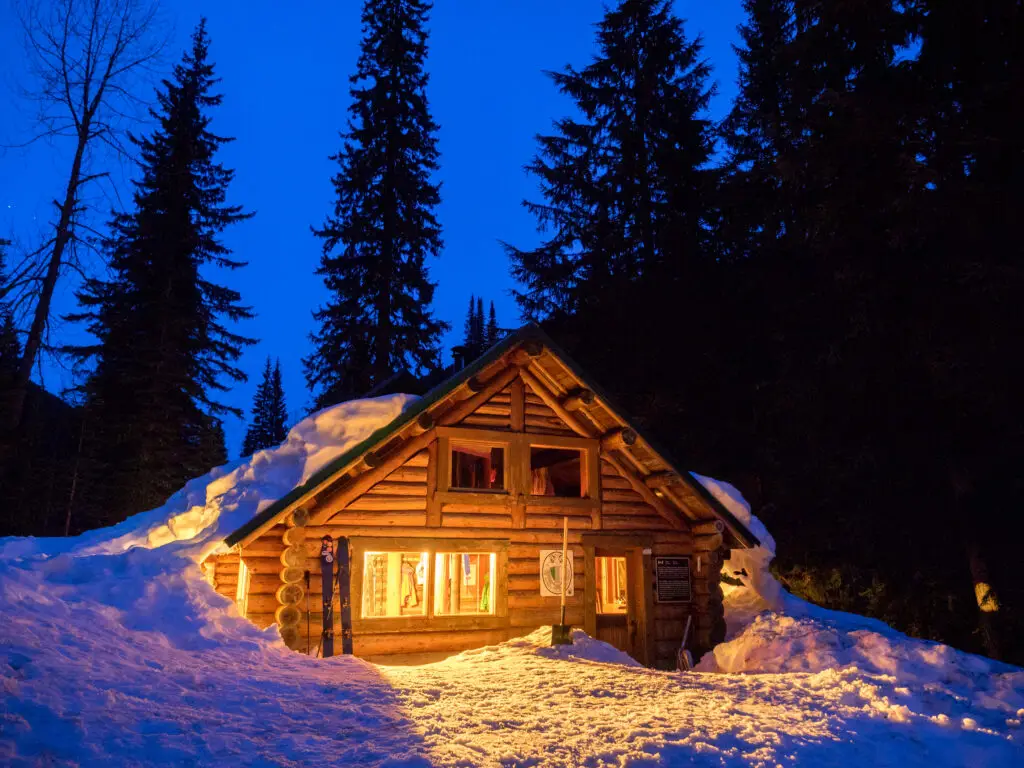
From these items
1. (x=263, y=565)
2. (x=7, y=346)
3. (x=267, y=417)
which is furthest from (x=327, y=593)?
(x=267, y=417)

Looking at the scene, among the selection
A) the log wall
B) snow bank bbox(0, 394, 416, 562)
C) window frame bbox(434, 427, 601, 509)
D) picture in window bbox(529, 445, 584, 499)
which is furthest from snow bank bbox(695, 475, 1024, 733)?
snow bank bbox(0, 394, 416, 562)

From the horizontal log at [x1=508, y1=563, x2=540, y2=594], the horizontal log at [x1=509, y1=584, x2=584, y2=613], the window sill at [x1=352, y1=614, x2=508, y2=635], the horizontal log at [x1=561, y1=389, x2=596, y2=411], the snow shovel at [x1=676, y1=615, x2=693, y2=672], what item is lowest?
the snow shovel at [x1=676, y1=615, x2=693, y2=672]

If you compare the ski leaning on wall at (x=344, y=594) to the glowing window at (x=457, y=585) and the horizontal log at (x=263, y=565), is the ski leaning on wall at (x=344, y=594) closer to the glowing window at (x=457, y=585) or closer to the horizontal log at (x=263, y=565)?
the horizontal log at (x=263, y=565)

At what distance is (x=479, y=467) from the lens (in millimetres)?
15539

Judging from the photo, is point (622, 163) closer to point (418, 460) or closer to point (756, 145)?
point (756, 145)

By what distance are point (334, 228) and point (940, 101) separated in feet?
65.3

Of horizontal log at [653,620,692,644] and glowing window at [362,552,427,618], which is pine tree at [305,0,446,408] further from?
horizontal log at [653,620,692,644]

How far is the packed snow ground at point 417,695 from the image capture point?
5.31 meters

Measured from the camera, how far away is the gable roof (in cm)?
1033

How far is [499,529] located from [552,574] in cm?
129

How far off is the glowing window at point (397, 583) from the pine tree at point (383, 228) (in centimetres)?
1077

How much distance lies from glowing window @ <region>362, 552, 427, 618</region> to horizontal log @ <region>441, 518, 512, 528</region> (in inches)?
95.0

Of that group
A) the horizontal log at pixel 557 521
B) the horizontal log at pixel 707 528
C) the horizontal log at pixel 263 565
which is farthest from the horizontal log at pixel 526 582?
the horizontal log at pixel 263 565

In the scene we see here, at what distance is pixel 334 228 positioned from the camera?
26.6m
